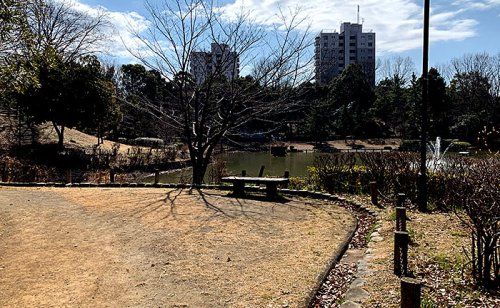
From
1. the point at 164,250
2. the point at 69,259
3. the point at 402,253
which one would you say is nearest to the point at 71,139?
the point at 69,259

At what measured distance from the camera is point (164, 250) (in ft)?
16.4

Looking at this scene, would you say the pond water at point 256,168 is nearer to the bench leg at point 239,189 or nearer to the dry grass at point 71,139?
the bench leg at point 239,189

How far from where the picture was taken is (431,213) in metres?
7.03

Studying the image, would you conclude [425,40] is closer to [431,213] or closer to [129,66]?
[431,213]

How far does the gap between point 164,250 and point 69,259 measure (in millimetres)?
1072

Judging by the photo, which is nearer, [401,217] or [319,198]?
[401,217]

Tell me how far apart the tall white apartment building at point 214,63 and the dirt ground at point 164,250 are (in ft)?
14.7

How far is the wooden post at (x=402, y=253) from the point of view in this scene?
3.96 m

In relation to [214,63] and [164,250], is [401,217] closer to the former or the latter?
[164,250]

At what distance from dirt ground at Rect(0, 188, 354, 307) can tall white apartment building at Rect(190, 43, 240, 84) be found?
4488 millimetres

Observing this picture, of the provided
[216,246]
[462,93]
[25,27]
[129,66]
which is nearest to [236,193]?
[216,246]

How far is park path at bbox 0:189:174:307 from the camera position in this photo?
3699 mm

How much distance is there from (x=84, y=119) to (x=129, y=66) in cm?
1942

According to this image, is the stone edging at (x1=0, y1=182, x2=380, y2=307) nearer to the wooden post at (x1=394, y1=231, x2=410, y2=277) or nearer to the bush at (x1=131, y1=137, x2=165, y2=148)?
the wooden post at (x1=394, y1=231, x2=410, y2=277)
